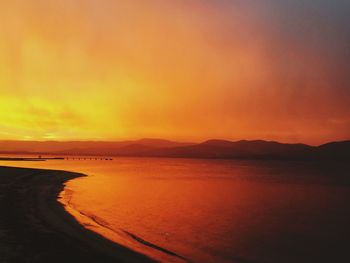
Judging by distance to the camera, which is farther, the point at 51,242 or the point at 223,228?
the point at 223,228

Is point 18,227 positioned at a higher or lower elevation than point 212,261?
higher

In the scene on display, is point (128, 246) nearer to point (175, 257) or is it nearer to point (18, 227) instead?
point (175, 257)

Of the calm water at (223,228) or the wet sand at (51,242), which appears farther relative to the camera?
the calm water at (223,228)

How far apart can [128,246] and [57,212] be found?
994 centimetres

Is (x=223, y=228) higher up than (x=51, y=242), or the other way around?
(x=51, y=242)

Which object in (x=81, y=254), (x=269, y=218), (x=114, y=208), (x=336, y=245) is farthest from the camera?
(x=114, y=208)

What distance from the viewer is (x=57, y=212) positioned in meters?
24.8

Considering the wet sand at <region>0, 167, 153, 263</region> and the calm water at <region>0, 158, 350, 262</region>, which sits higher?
the wet sand at <region>0, 167, 153, 263</region>

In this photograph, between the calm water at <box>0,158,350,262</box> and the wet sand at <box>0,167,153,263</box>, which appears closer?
the wet sand at <box>0,167,153,263</box>

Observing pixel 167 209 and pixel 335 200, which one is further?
pixel 335 200

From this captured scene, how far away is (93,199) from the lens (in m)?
36.6

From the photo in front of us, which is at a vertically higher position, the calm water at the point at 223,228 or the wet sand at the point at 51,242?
the wet sand at the point at 51,242

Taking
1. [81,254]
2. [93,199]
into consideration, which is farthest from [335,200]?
[81,254]

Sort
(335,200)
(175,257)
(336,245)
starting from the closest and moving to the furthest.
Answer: (175,257) < (336,245) < (335,200)
